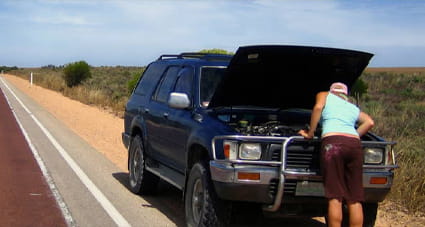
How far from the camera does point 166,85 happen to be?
847 centimetres

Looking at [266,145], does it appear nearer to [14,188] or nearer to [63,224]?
[63,224]

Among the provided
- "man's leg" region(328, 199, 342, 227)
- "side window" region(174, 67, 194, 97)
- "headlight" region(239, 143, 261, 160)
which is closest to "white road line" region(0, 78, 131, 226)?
"side window" region(174, 67, 194, 97)

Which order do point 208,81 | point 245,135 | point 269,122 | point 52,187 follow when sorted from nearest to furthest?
point 245,135 → point 269,122 → point 208,81 → point 52,187

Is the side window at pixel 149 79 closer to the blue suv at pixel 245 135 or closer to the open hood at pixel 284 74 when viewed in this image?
the blue suv at pixel 245 135

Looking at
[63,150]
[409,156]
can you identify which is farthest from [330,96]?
[63,150]

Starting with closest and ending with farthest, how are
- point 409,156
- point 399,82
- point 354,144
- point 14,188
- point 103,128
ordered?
point 354,144 → point 14,188 → point 409,156 → point 103,128 → point 399,82

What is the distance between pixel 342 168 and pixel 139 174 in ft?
13.1

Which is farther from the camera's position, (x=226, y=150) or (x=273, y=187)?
(x=226, y=150)

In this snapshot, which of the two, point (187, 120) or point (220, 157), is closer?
point (220, 157)

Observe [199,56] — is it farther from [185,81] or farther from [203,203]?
[203,203]

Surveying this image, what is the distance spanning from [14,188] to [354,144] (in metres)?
5.48

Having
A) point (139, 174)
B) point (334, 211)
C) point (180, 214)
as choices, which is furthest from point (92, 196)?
point (334, 211)

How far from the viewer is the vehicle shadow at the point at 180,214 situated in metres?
7.27

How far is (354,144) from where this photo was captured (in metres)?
5.74
